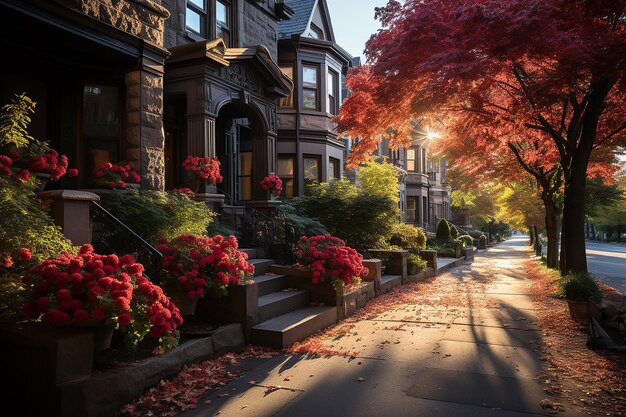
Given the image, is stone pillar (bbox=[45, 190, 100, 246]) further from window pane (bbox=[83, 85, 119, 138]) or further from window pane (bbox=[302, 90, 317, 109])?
window pane (bbox=[302, 90, 317, 109])

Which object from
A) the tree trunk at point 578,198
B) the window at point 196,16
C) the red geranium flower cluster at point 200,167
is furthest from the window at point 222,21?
the tree trunk at point 578,198

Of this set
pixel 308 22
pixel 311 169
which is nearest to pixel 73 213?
pixel 311 169

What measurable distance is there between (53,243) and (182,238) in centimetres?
166

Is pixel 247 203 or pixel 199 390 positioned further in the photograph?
pixel 247 203

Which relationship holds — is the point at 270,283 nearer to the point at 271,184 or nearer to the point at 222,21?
the point at 271,184

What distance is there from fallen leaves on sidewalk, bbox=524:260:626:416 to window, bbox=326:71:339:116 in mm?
12915

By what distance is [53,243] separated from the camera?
4.46 m

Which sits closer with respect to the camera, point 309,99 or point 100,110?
point 100,110

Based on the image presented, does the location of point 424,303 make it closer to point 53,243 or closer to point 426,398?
point 426,398

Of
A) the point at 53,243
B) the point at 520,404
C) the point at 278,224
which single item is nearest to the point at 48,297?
the point at 53,243

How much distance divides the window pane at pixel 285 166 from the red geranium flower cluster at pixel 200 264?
11.2 m

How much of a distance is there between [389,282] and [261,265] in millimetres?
3693

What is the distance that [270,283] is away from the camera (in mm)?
7465

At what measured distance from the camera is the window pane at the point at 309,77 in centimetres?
1747
